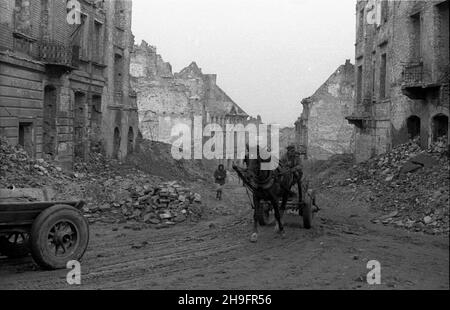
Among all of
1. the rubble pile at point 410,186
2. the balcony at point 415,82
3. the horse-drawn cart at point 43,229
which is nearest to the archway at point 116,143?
the rubble pile at point 410,186

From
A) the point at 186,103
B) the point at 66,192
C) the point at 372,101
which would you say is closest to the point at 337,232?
the point at 66,192

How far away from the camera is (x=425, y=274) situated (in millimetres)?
7184

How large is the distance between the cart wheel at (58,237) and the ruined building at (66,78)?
8990 millimetres

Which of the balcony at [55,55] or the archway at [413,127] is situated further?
the archway at [413,127]

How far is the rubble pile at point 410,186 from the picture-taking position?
41.2 feet

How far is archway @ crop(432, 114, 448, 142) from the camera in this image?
60.4ft

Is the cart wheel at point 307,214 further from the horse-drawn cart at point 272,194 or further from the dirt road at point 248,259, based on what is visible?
the dirt road at point 248,259

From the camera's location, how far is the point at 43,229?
26.7ft

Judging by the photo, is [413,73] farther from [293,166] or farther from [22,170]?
[22,170]

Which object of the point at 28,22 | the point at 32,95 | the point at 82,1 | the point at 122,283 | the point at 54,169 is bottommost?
the point at 122,283

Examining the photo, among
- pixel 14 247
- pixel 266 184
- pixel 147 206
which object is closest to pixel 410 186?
pixel 266 184
